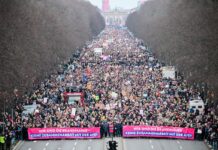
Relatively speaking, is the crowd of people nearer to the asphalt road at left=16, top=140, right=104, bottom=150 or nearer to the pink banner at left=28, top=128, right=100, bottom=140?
the pink banner at left=28, top=128, right=100, bottom=140

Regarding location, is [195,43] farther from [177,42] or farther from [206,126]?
[206,126]

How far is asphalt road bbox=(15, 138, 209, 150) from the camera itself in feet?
132

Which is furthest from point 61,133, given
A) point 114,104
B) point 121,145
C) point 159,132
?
point 114,104

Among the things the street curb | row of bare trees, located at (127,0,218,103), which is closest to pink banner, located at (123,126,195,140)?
the street curb

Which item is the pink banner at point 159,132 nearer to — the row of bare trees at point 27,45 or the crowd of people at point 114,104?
A: the crowd of people at point 114,104

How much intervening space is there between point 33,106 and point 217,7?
2614 centimetres

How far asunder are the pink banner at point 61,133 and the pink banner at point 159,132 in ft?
7.85

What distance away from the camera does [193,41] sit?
71125mm

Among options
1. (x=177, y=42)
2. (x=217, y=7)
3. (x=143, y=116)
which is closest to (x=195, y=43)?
(x=217, y=7)

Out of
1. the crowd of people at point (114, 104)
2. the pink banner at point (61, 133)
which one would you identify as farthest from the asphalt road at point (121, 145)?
the crowd of people at point (114, 104)

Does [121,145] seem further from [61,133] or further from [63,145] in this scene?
[61,133]

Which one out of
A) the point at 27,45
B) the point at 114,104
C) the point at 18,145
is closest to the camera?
the point at 18,145

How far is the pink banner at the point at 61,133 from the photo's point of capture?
43.0 metres

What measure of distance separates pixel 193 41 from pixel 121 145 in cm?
3301
